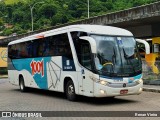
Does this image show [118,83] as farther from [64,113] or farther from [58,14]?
[58,14]

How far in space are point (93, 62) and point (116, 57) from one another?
36.5 inches

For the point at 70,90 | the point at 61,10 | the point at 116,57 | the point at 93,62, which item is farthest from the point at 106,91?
the point at 61,10

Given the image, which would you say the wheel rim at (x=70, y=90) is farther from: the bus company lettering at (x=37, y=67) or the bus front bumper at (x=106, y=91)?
the bus company lettering at (x=37, y=67)

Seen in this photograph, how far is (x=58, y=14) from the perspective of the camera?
79.2m

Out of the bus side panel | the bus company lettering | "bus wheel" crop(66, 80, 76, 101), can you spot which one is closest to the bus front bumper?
"bus wheel" crop(66, 80, 76, 101)

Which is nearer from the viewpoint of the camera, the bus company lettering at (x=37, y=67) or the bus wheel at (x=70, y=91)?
the bus wheel at (x=70, y=91)

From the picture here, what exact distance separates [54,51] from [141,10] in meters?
15.8

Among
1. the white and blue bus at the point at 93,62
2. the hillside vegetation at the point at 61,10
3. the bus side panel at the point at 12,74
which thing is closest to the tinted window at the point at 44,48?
the white and blue bus at the point at 93,62

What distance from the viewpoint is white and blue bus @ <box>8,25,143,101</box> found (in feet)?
44.6

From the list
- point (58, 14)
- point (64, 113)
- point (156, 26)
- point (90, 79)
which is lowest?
point (64, 113)

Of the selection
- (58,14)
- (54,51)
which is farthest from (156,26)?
(58,14)

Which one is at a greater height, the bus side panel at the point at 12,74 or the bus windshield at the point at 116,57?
the bus windshield at the point at 116,57

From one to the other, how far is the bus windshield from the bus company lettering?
17.4ft

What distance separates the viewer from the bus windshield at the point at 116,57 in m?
13.7
